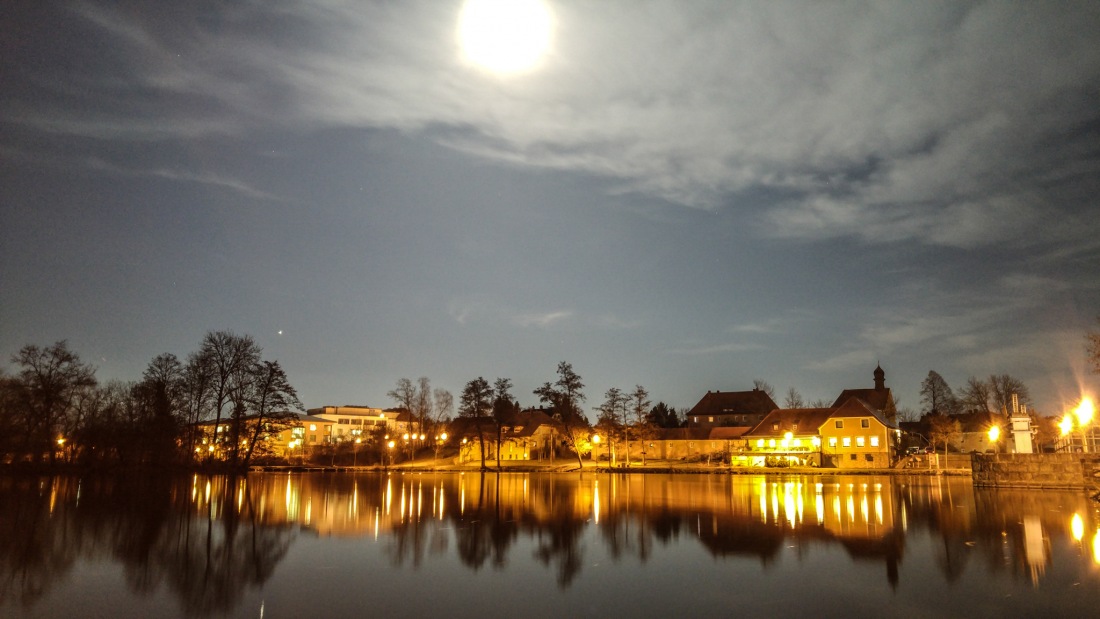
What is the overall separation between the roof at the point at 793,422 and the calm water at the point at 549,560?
165ft

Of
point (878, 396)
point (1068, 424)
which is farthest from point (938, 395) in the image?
point (1068, 424)

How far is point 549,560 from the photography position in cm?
1664

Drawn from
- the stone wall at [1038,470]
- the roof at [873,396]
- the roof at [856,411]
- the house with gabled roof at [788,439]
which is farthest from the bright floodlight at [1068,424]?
the roof at [873,396]

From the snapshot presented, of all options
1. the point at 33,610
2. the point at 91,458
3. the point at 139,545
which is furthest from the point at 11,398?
the point at 33,610

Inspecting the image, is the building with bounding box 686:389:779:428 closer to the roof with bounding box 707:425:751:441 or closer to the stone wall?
the roof with bounding box 707:425:751:441

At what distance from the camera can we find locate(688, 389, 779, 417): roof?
361ft

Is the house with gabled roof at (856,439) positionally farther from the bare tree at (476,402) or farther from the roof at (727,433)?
the bare tree at (476,402)

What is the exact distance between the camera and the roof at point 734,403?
110 metres

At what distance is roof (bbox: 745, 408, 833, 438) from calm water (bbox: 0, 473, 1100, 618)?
50.3 metres

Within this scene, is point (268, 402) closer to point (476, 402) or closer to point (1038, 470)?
point (476, 402)

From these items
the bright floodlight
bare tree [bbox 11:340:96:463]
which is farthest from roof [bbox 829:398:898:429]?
bare tree [bbox 11:340:96:463]

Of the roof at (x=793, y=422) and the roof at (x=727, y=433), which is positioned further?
the roof at (x=727, y=433)

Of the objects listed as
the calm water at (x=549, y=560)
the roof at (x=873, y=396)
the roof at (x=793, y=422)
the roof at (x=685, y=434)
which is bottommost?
the calm water at (x=549, y=560)

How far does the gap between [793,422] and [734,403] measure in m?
29.6
